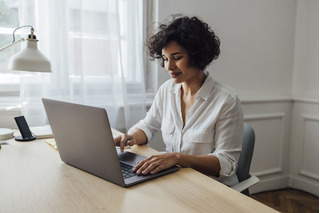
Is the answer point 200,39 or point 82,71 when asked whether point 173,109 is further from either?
point 82,71

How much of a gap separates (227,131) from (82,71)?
1038 mm

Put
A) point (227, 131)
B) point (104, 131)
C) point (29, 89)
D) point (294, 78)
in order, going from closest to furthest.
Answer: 1. point (104, 131)
2. point (227, 131)
3. point (29, 89)
4. point (294, 78)

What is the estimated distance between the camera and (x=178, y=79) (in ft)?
5.21

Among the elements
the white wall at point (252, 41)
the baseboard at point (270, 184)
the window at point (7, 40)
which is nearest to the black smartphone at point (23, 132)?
the window at point (7, 40)

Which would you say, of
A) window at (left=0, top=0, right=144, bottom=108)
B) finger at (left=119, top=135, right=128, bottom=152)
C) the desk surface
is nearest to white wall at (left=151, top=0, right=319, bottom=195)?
window at (left=0, top=0, right=144, bottom=108)

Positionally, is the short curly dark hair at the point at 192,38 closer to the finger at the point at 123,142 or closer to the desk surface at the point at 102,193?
the finger at the point at 123,142

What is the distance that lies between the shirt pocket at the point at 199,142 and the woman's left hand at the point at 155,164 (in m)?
0.31

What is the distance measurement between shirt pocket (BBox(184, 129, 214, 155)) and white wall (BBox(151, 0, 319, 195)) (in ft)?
3.91

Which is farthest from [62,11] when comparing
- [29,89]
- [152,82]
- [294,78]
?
[294,78]

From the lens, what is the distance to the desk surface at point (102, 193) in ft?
2.86

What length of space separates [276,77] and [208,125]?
1749 millimetres

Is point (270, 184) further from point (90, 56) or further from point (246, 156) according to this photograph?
point (90, 56)

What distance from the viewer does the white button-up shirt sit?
4.63 ft

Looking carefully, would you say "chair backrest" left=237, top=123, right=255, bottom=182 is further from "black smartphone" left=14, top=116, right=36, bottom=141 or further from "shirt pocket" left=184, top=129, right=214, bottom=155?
"black smartphone" left=14, top=116, right=36, bottom=141
